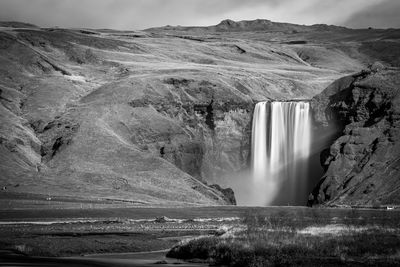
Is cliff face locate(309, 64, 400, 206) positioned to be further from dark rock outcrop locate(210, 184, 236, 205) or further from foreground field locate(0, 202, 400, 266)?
foreground field locate(0, 202, 400, 266)

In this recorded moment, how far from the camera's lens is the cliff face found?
162 m

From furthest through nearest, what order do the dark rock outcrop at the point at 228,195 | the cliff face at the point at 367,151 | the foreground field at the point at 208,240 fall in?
the dark rock outcrop at the point at 228,195 < the cliff face at the point at 367,151 < the foreground field at the point at 208,240

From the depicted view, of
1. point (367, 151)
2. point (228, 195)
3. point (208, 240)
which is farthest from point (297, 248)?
point (228, 195)

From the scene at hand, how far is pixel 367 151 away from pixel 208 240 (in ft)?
380

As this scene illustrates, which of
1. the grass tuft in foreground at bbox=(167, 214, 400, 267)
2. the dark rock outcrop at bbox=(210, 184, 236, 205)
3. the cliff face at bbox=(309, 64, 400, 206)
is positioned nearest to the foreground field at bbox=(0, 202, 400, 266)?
the grass tuft in foreground at bbox=(167, 214, 400, 267)

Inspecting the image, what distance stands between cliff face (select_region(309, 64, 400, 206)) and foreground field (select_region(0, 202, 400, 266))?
53.2 meters

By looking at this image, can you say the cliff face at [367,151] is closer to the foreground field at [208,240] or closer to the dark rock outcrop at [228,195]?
the dark rock outcrop at [228,195]

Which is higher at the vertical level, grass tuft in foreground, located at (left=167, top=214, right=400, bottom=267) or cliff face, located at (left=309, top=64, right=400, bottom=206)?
cliff face, located at (left=309, top=64, right=400, bottom=206)

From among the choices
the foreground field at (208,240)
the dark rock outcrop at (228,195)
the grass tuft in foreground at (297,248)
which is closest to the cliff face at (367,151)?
the dark rock outcrop at (228,195)

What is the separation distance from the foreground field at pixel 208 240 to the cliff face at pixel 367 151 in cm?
5320

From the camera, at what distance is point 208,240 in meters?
69.2

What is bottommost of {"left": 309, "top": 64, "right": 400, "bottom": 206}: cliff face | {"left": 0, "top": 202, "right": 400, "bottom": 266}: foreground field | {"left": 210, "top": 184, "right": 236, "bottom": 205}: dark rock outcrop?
{"left": 0, "top": 202, "right": 400, "bottom": 266}: foreground field

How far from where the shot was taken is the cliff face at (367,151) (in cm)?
16188

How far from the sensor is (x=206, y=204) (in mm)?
169375
